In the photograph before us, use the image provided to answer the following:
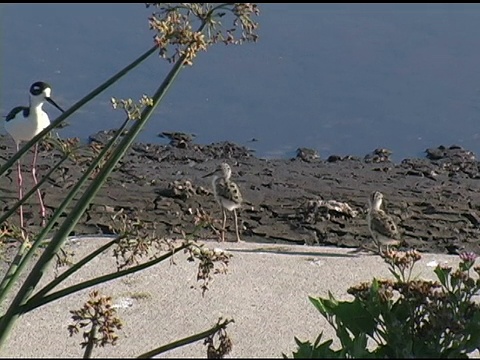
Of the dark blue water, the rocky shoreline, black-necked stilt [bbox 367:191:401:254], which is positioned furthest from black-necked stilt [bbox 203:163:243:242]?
the dark blue water

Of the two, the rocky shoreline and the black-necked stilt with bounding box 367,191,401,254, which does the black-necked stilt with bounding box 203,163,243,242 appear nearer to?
the rocky shoreline

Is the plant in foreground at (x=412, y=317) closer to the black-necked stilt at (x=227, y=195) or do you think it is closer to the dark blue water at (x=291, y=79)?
the black-necked stilt at (x=227, y=195)

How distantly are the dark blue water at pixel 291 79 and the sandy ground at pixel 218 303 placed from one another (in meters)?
5.04

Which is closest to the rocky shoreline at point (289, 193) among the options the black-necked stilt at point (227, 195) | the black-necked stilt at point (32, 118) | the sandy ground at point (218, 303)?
the black-necked stilt at point (227, 195)

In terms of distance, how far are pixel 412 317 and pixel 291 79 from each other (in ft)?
36.5

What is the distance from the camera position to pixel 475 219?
33.5ft

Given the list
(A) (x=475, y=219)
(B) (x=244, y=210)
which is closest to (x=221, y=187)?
(B) (x=244, y=210)

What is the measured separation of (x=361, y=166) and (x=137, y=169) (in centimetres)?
261

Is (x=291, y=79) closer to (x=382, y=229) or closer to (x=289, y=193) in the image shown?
(x=289, y=193)

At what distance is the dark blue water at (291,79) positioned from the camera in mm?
12914

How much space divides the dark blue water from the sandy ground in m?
Answer: 5.04

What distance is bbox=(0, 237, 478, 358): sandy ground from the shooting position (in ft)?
18.8

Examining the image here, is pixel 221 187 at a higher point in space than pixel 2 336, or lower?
higher

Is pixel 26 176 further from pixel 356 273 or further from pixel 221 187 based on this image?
pixel 356 273
